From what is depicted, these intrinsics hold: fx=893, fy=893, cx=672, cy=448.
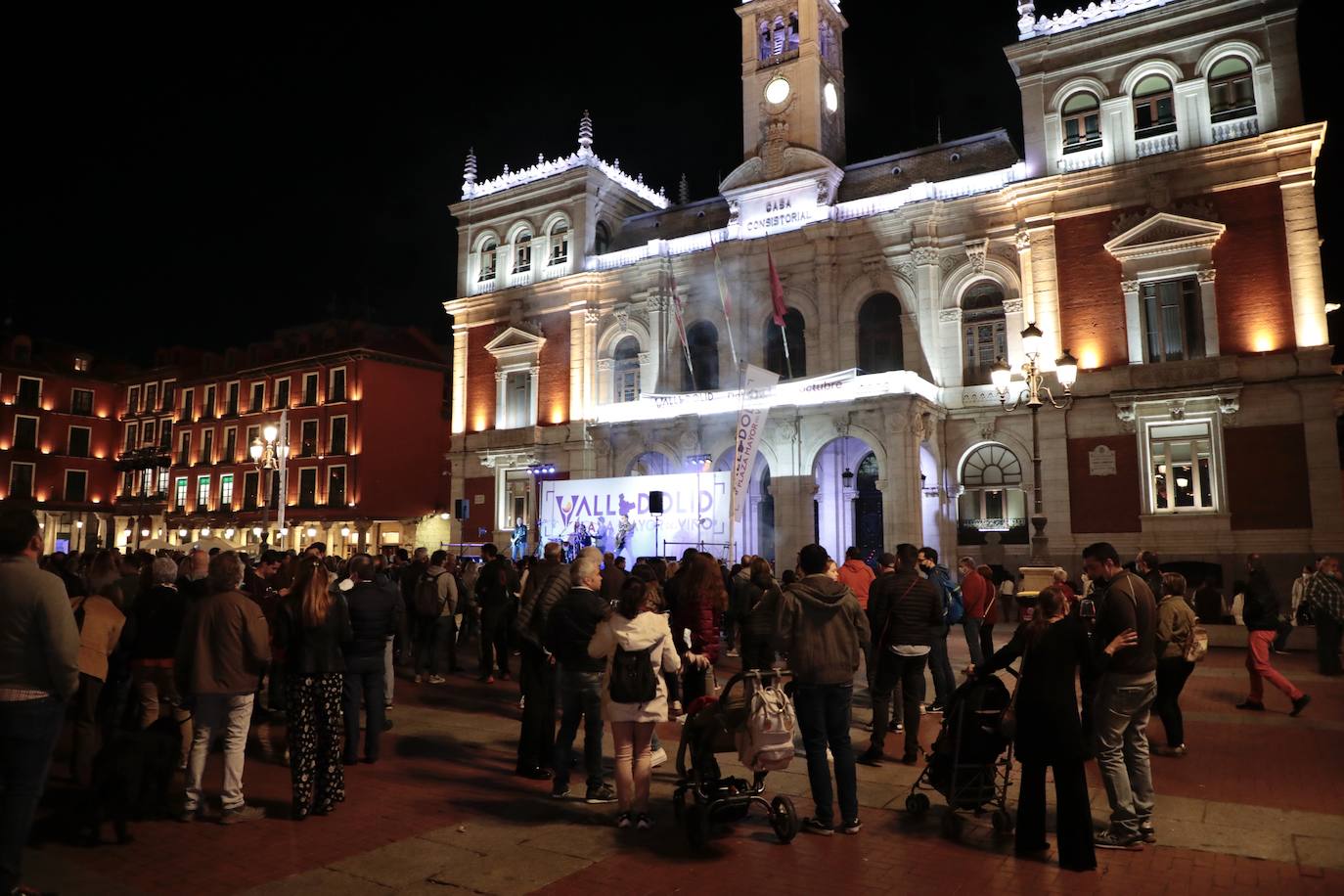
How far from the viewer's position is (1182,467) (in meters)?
23.0

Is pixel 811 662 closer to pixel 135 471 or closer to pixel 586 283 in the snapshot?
pixel 586 283

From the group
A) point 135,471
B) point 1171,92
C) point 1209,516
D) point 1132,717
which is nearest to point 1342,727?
point 1132,717

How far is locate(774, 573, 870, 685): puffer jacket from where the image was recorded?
6.32 meters

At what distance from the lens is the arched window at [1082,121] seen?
24984 millimetres

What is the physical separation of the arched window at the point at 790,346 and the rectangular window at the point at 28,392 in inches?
1785

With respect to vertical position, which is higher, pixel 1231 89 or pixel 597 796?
pixel 1231 89

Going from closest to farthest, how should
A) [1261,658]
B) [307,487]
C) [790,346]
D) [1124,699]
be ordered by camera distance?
[1124,699]
[1261,658]
[790,346]
[307,487]

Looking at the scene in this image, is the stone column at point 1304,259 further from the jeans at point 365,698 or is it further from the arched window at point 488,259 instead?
the arched window at point 488,259

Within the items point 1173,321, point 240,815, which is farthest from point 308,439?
point 240,815

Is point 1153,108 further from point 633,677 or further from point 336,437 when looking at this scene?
point 336,437

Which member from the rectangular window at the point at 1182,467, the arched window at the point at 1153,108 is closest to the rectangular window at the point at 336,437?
the rectangular window at the point at 1182,467

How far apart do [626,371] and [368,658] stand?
24.9 m

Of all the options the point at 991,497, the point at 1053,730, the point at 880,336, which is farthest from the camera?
the point at 880,336

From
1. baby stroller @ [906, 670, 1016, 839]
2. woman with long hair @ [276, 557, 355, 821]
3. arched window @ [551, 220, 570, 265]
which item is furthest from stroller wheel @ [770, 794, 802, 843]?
arched window @ [551, 220, 570, 265]
